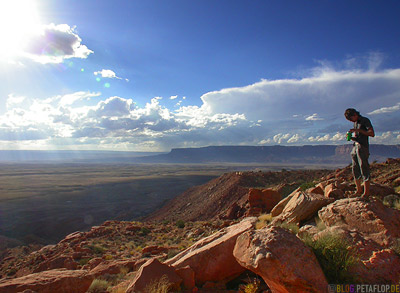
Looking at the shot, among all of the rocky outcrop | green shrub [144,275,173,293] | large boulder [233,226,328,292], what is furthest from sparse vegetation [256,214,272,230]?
the rocky outcrop

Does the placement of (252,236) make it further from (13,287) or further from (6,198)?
(6,198)

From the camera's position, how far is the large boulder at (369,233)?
12.6 feet

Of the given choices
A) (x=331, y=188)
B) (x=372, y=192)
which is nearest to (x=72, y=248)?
(x=331, y=188)

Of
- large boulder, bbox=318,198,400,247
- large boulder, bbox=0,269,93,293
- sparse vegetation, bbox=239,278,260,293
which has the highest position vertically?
large boulder, bbox=318,198,400,247

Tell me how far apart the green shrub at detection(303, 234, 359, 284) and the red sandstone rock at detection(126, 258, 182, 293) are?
274 centimetres

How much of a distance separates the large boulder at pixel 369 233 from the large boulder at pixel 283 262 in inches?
29.0

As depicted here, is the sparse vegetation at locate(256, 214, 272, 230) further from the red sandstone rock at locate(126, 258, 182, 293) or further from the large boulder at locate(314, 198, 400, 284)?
the red sandstone rock at locate(126, 258, 182, 293)

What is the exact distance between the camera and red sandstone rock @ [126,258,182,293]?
4910 millimetres

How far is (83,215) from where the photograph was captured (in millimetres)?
43906

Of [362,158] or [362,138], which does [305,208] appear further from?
[362,138]

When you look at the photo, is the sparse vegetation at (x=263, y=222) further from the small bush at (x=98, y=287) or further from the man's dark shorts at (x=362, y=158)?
the small bush at (x=98, y=287)

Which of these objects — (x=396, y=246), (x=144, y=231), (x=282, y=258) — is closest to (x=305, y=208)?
(x=396, y=246)

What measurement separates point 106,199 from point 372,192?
60624mm

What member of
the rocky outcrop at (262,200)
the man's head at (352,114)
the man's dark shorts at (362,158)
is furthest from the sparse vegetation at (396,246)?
the rocky outcrop at (262,200)
